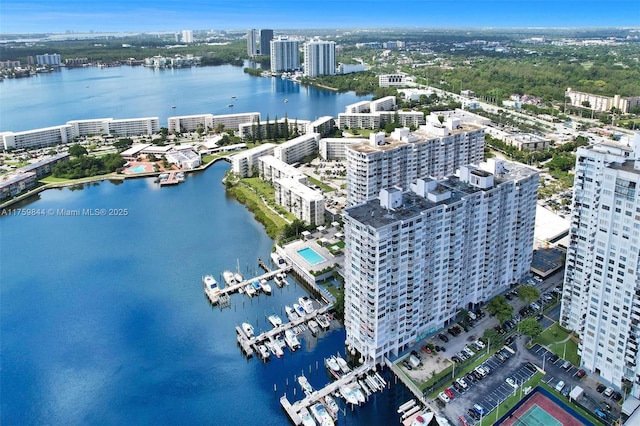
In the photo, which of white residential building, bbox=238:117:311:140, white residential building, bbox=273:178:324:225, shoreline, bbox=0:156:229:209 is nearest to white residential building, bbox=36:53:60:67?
white residential building, bbox=238:117:311:140

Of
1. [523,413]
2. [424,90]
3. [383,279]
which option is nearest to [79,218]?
[383,279]

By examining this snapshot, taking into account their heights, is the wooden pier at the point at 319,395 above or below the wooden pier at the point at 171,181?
below

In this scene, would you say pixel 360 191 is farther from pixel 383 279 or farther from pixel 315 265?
pixel 383 279

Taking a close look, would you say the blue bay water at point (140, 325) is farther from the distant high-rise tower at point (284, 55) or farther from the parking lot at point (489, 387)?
the distant high-rise tower at point (284, 55)

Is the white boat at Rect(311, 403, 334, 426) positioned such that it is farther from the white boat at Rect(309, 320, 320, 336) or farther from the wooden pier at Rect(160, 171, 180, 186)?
the wooden pier at Rect(160, 171, 180, 186)

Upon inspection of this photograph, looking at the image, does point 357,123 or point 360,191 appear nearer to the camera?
point 360,191

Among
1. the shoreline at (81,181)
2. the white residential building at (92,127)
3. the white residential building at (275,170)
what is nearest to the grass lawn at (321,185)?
the white residential building at (275,170)
